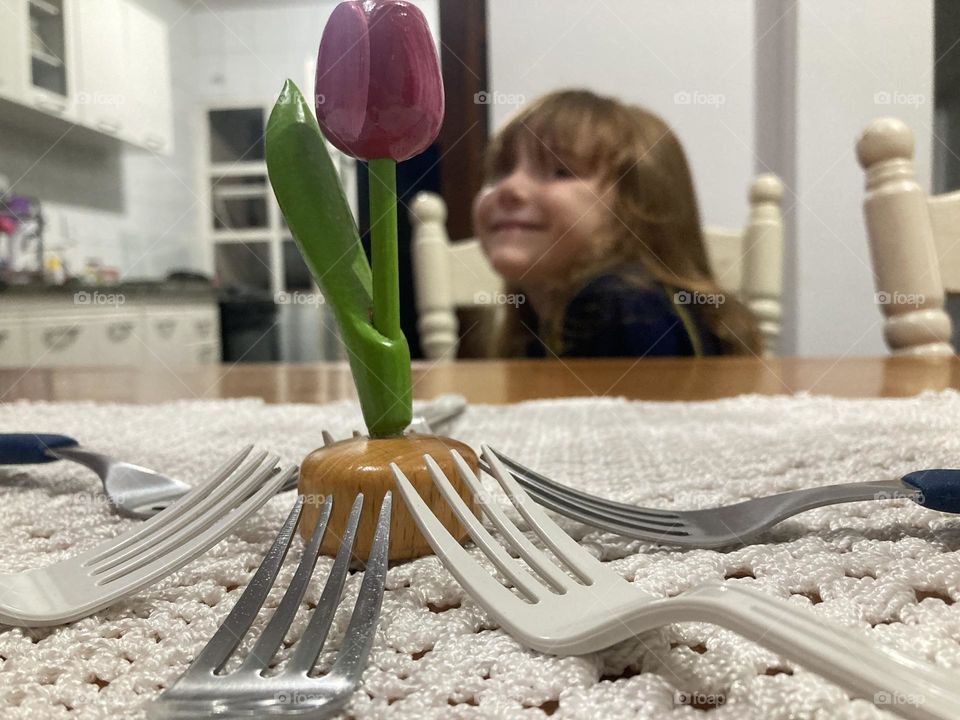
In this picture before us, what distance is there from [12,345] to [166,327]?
73 centimetres

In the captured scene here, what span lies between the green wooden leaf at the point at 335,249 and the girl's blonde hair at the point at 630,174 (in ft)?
3.53

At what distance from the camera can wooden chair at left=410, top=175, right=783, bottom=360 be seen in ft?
4.69

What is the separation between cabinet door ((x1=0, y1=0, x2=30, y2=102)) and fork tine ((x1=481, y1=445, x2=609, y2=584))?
285cm

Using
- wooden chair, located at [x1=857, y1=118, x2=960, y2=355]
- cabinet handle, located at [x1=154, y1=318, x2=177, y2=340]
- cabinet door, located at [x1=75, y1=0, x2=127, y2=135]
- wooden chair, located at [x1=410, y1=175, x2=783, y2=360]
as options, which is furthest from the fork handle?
cabinet door, located at [x1=75, y1=0, x2=127, y2=135]

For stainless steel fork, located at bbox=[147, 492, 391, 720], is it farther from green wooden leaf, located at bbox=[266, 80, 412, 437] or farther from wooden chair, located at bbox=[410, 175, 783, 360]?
wooden chair, located at bbox=[410, 175, 783, 360]

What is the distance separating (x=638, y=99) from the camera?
2.05 m

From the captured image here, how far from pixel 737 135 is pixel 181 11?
3.29 m

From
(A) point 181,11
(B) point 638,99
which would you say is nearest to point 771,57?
(B) point 638,99

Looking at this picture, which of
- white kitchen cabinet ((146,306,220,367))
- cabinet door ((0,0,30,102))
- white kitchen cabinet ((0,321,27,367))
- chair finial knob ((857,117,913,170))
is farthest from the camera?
white kitchen cabinet ((146,306,220,367))

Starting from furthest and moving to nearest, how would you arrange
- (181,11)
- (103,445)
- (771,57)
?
(181,11) < (771,57) < (103,445)

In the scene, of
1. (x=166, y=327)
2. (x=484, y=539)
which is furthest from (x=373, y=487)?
(x=166, y=327)

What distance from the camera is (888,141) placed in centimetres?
93

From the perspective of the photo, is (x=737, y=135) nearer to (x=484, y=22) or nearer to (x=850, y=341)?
(x=850, y=341)

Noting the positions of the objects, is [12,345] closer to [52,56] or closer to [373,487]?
[52,56]
